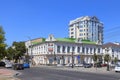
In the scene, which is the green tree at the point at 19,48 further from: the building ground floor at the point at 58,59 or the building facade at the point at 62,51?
the building ground floor at the point at 58,59

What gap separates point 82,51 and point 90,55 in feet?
15.3

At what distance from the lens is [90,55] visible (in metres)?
131

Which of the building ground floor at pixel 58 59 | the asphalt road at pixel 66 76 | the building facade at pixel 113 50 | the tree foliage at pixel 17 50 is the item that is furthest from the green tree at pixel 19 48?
the asphalt road at pixel 66 76

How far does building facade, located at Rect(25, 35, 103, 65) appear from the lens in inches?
4680

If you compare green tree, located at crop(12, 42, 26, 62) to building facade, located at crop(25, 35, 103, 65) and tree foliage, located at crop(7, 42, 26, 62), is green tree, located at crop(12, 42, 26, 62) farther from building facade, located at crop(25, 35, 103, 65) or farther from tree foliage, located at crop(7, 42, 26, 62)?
building facade, located at crop(25, 35, 103, 65)

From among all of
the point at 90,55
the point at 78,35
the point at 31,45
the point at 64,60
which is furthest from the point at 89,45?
the point at 78,35

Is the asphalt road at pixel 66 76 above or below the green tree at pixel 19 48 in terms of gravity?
below

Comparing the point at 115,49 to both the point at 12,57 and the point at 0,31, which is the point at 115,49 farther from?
the point at 0,31

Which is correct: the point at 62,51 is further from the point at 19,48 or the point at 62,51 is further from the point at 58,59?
the point at 19,48

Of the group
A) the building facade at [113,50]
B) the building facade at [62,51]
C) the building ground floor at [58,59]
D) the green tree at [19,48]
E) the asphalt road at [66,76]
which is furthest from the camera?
the building facade at [113,50]

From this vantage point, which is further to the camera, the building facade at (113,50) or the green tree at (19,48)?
the building facade at (113,50)

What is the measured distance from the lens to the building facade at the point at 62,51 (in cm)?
11888

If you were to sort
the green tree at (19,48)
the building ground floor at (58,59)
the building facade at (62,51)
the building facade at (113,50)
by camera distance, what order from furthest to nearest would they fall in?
the building facade at (113,50)
the green tree at (19,48)
the building facade at (62,51)
the building ground floor at (58,59)

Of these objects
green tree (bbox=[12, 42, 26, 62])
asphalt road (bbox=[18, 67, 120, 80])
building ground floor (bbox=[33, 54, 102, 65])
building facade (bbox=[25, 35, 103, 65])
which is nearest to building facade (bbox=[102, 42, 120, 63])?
building facade (bbox=[25, 35, 103, 65])
